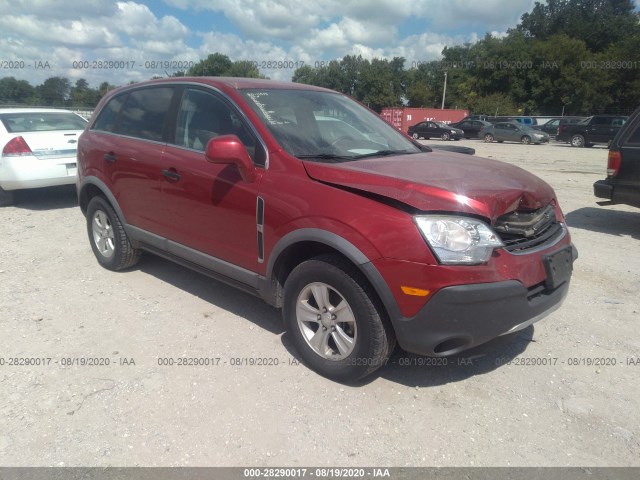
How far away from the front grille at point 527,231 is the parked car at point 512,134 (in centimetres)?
2850

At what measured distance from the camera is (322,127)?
378 cm

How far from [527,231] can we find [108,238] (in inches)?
158

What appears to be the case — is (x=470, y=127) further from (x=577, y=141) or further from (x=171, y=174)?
(x=171, y=174)

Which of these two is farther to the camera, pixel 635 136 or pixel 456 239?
pixel 635 136

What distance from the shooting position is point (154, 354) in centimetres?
354

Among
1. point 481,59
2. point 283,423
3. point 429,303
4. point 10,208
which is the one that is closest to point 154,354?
point 283,423

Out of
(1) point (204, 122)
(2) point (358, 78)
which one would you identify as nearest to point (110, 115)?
(1) point (204, 122)

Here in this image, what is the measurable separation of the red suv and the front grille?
0.5 inches

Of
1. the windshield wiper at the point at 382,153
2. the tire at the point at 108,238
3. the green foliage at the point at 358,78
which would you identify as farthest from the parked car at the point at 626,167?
the green foliage at the point at 358,78

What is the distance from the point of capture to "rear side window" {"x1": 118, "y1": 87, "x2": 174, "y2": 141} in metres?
4.27

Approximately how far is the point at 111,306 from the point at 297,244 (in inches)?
83.1

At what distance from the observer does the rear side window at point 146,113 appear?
14.0ft

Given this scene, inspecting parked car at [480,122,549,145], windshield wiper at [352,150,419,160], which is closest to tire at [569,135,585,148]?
parked car at [480,122,549,145]

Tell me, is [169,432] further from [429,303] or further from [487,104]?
[487,104]
